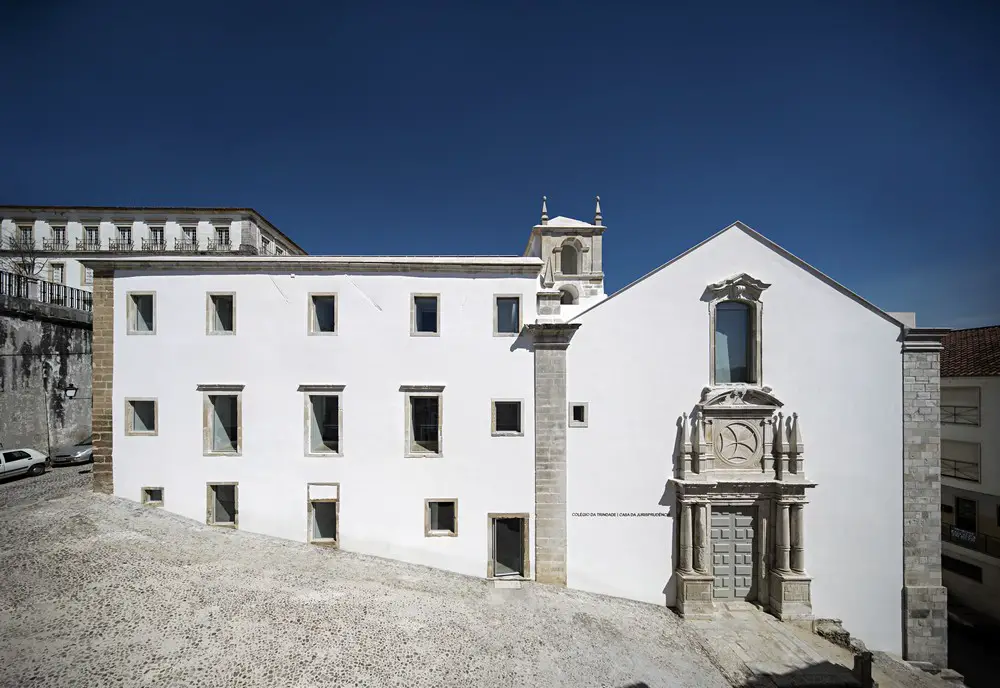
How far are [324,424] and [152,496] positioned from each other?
584 centimetres

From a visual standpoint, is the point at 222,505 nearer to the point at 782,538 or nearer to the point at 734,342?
the point at 734,342

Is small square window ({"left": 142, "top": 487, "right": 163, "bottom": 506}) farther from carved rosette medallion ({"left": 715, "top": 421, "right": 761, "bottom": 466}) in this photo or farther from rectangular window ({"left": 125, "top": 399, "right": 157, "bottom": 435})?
carved rosette medallion ({"left": 715, "top": 421, "right": 761, "bottom": 466})

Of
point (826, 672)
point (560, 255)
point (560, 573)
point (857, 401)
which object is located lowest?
point (826, 672)

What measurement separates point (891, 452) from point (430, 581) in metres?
14.8

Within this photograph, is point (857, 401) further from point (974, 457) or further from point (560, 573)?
point (974, 457)

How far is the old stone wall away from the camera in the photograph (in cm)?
1733

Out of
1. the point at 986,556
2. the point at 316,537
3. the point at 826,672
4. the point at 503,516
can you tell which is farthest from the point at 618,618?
the point at 986,556

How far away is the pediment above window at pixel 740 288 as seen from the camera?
13156 mm

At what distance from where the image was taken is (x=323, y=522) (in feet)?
42.9

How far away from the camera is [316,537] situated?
13.0 m

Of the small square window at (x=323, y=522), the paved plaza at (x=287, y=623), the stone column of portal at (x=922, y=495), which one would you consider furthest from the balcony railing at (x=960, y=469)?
the small square window at (x=323, y=522)

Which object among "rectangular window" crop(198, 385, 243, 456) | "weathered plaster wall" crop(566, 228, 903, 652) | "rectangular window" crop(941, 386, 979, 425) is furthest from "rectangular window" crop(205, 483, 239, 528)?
"rectangular window" crop(941, 386, 979, 425)

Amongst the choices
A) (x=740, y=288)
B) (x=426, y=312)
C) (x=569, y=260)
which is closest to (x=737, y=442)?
(x=740, y=288)

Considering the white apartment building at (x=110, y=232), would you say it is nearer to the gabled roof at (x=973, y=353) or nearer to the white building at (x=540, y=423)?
the white building at (x=540, y=423)
